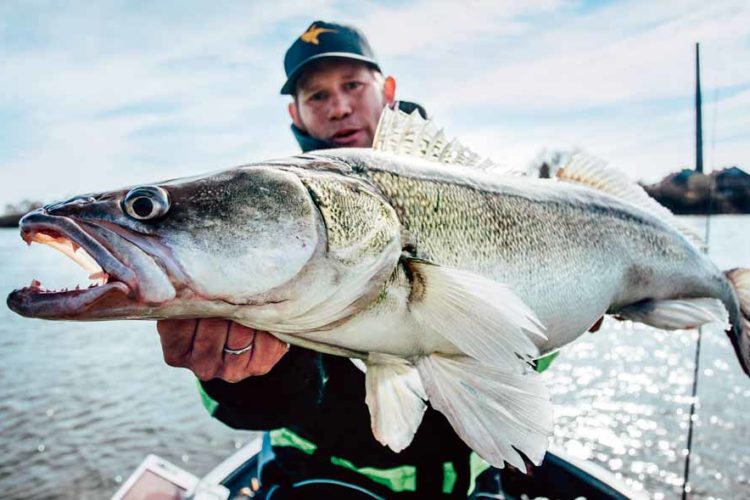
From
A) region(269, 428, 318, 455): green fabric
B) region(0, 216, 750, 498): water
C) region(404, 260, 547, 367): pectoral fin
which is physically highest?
region(404, 260, 547, 367): pectoral fin

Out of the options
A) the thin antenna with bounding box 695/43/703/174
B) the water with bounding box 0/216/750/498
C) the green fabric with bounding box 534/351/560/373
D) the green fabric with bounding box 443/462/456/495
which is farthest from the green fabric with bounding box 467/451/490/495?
the water with bounding box 0/216/750/498

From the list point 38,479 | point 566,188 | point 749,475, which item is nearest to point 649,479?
point 749,475

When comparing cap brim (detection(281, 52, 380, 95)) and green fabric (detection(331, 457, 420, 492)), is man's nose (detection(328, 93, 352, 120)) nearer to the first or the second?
cap brim (detection(281, 52, 380, 95))

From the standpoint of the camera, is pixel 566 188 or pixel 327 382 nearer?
pixel 566 188

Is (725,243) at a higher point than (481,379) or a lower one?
higher

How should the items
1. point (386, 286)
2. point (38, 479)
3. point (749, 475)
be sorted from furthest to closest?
point (38, 479)
point (749, 475)
point (386, 286)

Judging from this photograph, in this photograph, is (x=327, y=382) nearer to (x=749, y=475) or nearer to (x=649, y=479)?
(x=649, y=479)

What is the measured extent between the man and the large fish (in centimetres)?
23

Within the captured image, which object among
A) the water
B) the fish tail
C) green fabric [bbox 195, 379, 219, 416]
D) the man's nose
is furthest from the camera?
the water

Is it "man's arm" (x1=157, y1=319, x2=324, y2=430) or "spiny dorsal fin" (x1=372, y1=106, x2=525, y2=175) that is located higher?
"spiny dorsal fin" (x1=372, y1=106, x2=525, y2=175)

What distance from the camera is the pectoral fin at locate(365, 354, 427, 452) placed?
1.76 meters

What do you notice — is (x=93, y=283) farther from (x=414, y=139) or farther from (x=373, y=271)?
(x=414, y=139)

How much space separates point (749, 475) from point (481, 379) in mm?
6762

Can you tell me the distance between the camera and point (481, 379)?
1.73m
